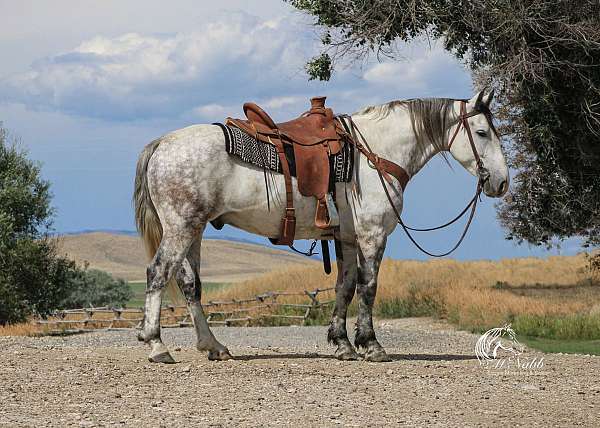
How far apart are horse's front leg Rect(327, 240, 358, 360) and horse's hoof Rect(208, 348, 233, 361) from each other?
4.59 feet

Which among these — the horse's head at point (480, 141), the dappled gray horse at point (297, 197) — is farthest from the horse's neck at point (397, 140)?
the horse's head at point (480, 141)

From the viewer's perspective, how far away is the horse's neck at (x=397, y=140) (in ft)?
41.0

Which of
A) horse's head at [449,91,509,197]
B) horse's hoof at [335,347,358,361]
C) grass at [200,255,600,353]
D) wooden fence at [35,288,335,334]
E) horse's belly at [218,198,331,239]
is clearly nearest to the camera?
horse's belly at [218,198,331,239]

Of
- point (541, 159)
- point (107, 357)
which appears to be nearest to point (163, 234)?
point (107, 357)

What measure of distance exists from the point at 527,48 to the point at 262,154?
11.8 metres

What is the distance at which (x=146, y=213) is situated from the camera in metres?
11.9

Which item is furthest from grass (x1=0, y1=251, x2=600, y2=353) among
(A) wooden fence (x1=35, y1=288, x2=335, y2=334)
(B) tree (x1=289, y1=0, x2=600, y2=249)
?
(B) tree (x1=289, y1=0, x2=600, y2=249)

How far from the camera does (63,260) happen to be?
105ft

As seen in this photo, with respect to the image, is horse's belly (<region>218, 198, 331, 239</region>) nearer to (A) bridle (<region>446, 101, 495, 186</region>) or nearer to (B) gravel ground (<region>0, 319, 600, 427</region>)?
(B) gravel ground (<region>0, 319, 600, 427</region>)

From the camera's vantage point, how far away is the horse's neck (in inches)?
492

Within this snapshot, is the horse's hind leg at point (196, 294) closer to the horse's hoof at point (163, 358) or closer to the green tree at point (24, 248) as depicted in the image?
the horse's hoof at point (163, 358)

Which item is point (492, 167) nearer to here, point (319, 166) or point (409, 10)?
point (319, 166)

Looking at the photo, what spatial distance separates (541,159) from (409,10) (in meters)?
5.43

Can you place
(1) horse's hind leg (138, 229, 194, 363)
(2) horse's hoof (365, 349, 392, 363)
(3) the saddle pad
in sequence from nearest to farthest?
(1) horse's hind leg (138, 229, 194, 363), (3) the saddle pad, (2) horse's hoof (365, 349, 392, 363)
